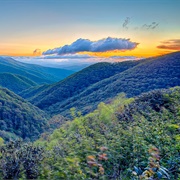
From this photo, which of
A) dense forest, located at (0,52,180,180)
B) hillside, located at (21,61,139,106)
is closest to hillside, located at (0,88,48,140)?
dense forest, located at (0,52,180,180)

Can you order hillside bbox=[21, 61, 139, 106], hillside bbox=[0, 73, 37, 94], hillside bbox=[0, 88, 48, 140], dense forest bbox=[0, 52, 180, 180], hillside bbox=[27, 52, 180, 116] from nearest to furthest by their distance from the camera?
dense forest bbox=[0, 52, 180, 180]
hillside bbox=[0, 88, 48, 140]
hillside bbox=[27, 52, 180, 116]
hillside bbox=[21, 61, 139, 106]
hillside bbox=[0, 73, 37, 94]

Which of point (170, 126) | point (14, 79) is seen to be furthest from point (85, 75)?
point (170, 126)

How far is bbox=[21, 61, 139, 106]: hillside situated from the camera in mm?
103938

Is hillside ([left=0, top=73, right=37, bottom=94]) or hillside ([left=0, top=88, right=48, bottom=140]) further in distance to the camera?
hillside ([left=0, top=73, right=37, bottom=94])

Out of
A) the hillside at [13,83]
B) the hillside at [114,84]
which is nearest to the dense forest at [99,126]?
the hillside at [114,84]

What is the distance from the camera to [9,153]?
524 centimetres

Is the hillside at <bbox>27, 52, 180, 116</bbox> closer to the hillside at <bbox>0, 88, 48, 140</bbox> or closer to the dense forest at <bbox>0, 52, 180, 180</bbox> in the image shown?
the dense forest at <bbox>0, 52, 180, 180</bbox>

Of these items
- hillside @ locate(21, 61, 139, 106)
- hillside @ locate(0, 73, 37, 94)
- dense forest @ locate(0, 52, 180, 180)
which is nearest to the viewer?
dense forest @ locate(0, 52, 180, 180)

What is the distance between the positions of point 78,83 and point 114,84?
1540 inches

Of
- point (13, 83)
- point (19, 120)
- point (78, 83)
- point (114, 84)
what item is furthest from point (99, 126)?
point (13, 83)

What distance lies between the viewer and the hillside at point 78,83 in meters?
104

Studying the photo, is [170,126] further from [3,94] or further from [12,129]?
[3,94]

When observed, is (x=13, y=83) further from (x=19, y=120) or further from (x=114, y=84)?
(x=114, y=84)

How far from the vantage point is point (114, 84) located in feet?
251
